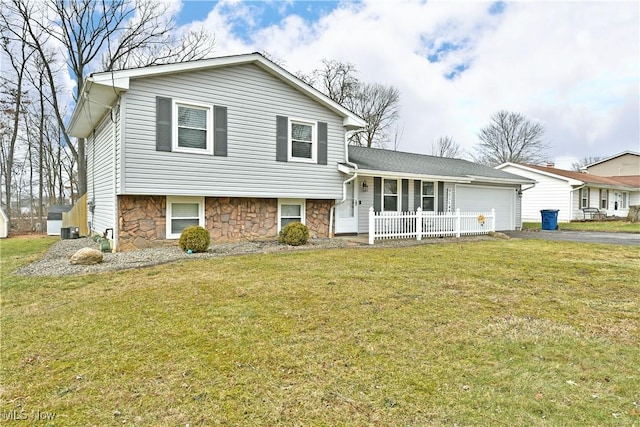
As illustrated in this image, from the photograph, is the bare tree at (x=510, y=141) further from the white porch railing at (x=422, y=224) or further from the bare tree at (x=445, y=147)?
the white porch railing at (x=422, y=224)

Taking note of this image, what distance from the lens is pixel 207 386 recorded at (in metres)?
2.47

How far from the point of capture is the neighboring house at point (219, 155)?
8820 millimetres

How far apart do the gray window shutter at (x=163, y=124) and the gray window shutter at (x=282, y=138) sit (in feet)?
10.1

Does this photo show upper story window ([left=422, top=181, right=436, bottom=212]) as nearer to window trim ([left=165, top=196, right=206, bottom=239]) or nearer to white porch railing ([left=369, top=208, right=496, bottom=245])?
white porch railing ([left=369, top=208, right=496, bottom=245])

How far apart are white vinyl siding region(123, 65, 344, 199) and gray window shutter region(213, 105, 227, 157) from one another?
0.39ft

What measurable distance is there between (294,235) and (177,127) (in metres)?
4.10

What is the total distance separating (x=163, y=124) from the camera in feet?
29.5

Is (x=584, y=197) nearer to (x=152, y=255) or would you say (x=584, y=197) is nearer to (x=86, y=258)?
(x=152, y=255)

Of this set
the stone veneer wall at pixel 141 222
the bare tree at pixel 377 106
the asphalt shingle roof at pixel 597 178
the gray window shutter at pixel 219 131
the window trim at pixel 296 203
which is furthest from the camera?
the bare tree at pixel 377 106

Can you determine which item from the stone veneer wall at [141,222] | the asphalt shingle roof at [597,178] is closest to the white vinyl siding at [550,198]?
the asphalt shingle roof at [597,178]

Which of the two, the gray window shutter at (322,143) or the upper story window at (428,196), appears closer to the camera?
the gray window shutter at (322,143)

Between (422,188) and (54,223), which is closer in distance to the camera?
(422,188)

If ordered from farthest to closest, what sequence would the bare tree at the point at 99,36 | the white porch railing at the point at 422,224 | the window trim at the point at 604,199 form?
1. the window trim at the point at 604,199
2. the bare tree at the point at 99,36
3. the white porch railing at the point at 422,224

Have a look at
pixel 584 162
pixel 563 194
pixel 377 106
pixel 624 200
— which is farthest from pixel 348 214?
pixel 584 162
